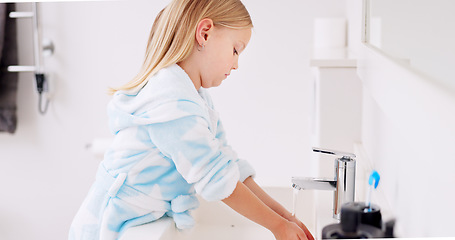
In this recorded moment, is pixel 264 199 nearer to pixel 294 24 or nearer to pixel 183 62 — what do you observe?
pixel 183 62

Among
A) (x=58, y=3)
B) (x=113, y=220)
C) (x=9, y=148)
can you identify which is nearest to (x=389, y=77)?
(x=113, y=220)

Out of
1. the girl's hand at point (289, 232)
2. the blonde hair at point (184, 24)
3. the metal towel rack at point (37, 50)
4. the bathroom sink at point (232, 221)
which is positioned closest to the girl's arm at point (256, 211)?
the girl's hand at point (289, 232)

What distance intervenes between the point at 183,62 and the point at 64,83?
123cm

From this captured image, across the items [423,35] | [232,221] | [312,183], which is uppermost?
[423,35]

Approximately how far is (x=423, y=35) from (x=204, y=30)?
41 centimetres

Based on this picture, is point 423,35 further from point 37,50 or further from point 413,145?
point 37,50

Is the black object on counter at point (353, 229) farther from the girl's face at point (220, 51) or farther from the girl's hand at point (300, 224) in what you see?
the girl's face at point (220, 51)

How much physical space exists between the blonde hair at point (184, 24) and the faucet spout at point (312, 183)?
0.85 feet

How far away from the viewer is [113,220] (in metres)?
0.84

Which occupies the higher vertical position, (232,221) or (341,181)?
(341,181)

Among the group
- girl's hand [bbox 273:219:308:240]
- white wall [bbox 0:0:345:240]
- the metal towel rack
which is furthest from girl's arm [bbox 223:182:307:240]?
the metal towel rack

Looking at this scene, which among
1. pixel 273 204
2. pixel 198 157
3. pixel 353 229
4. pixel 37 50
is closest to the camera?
pixel 353 229

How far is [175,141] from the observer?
0.77 m

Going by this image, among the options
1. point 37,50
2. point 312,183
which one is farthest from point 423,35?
point 37,50
